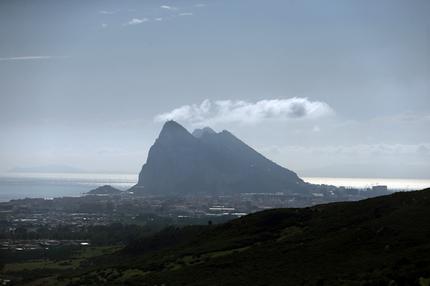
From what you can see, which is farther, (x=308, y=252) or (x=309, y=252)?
(x=308, y=252)

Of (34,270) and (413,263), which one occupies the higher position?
(413,263)

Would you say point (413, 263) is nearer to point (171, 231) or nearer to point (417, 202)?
point (417, 202)

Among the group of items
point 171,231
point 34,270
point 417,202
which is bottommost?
point 34,270

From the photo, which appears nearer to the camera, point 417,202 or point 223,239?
point 417,202

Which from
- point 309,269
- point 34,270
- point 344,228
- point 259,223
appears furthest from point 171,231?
point 309,269
